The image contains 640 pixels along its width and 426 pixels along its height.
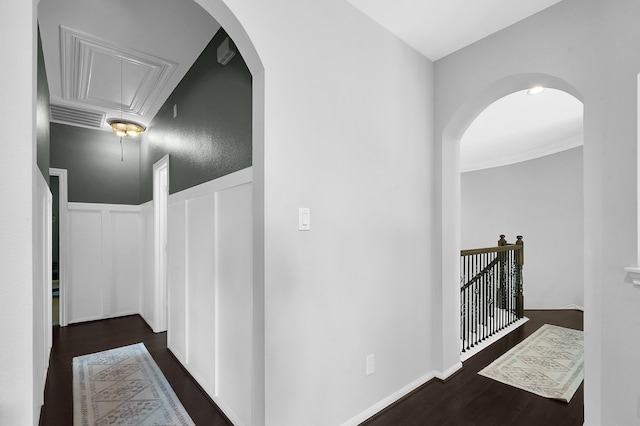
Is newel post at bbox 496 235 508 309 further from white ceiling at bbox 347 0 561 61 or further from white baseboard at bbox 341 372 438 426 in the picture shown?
white ceiling at bbox 347 0 561 61

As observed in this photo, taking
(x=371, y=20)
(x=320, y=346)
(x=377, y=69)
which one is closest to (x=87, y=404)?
(x=320, y=346)

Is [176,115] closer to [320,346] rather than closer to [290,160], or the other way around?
[290,160]

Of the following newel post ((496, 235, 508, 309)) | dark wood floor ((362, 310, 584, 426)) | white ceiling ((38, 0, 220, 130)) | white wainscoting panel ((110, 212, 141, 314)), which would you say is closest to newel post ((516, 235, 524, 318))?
newel post ((496, 235, 508, 309))

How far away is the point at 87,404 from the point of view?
2342 mm

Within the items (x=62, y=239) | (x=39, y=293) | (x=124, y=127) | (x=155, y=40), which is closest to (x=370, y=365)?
(x=39, y=293)

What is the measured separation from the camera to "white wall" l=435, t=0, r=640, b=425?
5.48 feet

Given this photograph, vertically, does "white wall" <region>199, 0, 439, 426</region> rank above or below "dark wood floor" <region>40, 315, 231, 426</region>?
above

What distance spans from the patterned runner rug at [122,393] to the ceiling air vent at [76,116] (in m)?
3.01

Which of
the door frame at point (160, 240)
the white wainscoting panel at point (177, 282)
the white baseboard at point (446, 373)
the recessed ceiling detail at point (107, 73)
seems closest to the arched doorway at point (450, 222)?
the white baseboard at point (446, 373)

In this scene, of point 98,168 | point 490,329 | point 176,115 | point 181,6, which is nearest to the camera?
point 181,6

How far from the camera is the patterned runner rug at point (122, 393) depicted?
2156 mm

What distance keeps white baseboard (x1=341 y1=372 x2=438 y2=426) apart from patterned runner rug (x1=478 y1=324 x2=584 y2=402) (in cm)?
58

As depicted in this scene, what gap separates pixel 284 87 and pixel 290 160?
404 millimetres

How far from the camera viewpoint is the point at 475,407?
2.18m
